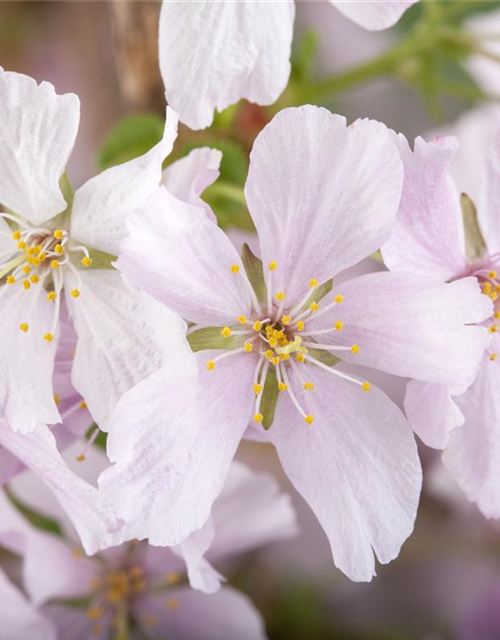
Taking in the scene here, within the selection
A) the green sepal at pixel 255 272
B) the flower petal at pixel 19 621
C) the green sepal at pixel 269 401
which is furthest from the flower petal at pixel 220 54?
the flower petal at pixel 19 621

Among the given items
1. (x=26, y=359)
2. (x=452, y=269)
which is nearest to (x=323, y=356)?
(x=452, y=269)

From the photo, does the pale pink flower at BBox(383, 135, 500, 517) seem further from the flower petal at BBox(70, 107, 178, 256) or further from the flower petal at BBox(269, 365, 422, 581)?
the flower petal at BBox(70, 107, 178, 256)

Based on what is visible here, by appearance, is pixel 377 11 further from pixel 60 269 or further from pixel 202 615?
pixel 202 615

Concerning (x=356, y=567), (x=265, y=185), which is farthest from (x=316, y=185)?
(x=356, y=567)

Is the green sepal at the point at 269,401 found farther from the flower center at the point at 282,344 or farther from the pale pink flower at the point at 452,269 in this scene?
the pale pink flower at the point at 452,269

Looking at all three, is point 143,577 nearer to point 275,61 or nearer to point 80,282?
point 80,282
